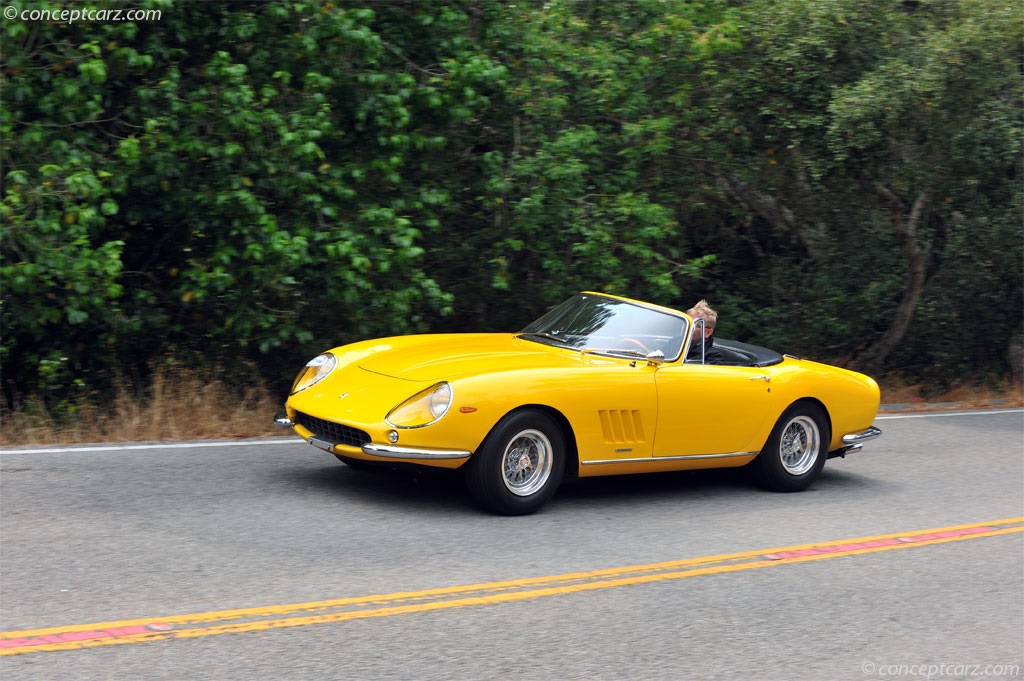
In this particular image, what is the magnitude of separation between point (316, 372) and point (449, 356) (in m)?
1.04

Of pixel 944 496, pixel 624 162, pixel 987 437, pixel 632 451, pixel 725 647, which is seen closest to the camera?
pixel 725 647

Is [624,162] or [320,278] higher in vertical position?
[624,162]

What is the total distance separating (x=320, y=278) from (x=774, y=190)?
296 inches

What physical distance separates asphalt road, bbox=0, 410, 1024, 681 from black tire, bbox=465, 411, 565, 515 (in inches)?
5.8

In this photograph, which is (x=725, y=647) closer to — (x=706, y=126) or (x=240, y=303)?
(x=240, y=303)

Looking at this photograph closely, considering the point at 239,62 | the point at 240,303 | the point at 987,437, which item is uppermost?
the point at 239,62

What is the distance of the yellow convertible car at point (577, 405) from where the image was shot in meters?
7.17

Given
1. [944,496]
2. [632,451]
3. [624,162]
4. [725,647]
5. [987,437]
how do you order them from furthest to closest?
[624,162]
[987,437]
[944,496]
[632,451]
[725,647]

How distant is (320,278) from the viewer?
11.5m

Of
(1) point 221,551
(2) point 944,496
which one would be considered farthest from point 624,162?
(1) point 221,551

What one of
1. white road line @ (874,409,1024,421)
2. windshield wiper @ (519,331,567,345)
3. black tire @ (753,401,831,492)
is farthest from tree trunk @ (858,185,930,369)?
windshield wiper @ (519,331,567,345)

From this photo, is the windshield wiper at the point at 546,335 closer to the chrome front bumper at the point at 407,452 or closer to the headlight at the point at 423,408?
the headlight at the point at 423,408

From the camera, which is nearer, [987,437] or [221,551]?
[221,551]

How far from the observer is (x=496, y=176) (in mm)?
12922
